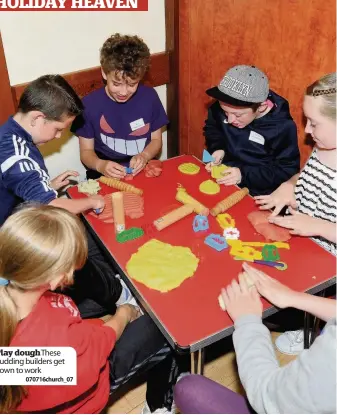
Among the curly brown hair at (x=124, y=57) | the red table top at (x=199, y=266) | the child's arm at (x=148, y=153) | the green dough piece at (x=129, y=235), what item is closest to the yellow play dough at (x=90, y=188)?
the red table top at (x=199, y=266)

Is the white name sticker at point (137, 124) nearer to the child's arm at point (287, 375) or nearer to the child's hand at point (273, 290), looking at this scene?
the child's hand at point (273, 290)

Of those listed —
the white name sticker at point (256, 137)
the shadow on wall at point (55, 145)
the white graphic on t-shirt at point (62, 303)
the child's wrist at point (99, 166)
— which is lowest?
the shadow on wall at point (55, 145)

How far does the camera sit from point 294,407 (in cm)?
104

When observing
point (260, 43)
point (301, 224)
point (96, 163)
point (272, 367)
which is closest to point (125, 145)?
point (96, 163)

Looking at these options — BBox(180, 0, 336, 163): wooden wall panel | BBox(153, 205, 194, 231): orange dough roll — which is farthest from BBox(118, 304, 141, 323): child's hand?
BBox(180, 0, 336, 163): wooden wall panel

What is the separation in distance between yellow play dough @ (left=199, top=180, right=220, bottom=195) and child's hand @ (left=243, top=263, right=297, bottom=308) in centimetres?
57

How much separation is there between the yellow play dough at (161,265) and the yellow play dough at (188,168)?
0.56 m

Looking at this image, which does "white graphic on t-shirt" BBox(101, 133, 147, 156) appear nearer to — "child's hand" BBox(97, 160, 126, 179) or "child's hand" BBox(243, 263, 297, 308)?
"child's hand" BBox(97, 160, 126, 179)

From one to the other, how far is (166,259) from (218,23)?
1.49 meters

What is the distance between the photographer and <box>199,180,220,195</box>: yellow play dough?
6.38 feet

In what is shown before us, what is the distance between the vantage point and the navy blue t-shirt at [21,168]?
176 centimetres

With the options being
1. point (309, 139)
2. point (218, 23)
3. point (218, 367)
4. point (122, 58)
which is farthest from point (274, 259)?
point (218, 23)

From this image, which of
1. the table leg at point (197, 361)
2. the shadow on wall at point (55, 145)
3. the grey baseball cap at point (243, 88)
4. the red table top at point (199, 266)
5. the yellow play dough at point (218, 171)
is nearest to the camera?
the red table top at point (199, 266)

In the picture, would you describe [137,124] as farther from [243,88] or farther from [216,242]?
[216,242]
